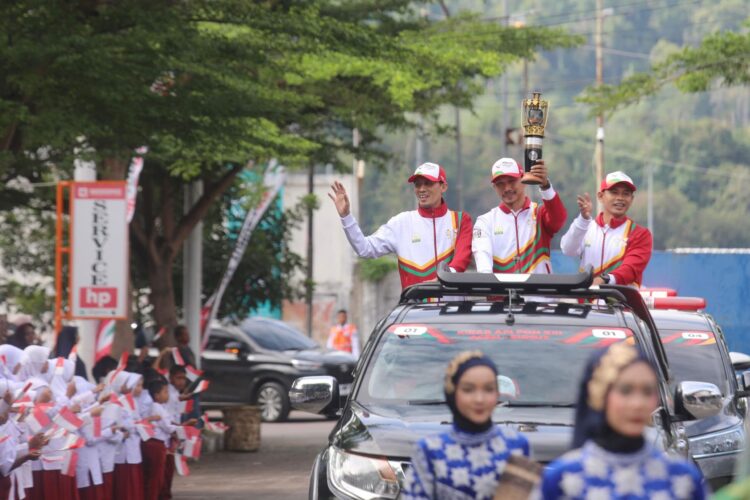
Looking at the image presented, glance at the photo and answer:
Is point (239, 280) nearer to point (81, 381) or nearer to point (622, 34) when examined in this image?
point (81, 381)

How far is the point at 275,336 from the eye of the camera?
28.4 m

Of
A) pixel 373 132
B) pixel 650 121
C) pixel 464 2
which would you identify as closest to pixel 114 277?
pixel 373 132

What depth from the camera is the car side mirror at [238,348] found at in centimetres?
2759

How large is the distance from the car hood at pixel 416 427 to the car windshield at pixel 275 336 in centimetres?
1986

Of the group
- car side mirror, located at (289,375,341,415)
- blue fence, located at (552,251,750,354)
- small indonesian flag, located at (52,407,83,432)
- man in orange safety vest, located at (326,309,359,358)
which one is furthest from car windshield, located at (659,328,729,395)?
man in orange safety vest, located at (326,309,359,358)

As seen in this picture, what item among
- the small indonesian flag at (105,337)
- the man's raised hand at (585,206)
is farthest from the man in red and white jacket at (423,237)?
the small indonesian flag at (105,337)

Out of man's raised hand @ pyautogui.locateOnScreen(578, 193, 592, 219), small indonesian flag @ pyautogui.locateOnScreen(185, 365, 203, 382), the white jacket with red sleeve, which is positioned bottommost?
small indonesian flag @ pyautogui.locateOnScreen(185, 365, 203, 382)

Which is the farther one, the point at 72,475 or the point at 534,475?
the point at 72,475

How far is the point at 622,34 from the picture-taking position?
146m

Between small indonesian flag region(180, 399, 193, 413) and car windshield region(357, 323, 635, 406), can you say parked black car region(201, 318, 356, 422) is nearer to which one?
small indonesian flag region(180, 399, 193, 413)

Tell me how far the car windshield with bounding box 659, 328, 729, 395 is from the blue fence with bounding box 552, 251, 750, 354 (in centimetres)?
1456

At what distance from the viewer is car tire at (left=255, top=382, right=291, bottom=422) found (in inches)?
1085

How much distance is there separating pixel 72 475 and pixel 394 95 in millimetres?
9930

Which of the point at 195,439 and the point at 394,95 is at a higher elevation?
the point at 394,95
